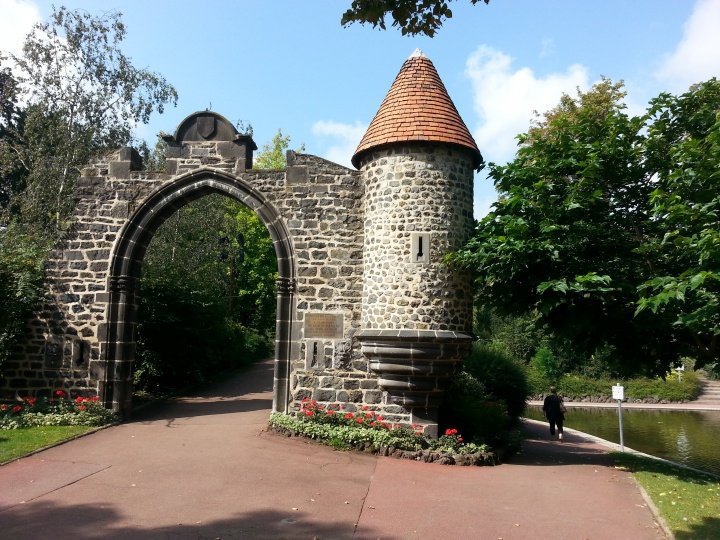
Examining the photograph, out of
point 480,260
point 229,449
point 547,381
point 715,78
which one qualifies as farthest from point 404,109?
point 547,381

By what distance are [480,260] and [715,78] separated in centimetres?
463

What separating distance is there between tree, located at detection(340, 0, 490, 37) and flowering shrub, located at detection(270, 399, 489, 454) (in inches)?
256

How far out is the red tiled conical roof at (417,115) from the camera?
9711mm

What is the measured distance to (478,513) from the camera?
6.15 metres

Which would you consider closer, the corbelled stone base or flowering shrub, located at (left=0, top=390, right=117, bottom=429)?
the corbelled stone base

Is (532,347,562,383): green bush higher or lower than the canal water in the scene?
higher

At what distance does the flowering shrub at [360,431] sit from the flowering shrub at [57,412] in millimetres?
3451

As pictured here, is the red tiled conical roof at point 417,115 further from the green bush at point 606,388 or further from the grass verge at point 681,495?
the green bush at point 606,388

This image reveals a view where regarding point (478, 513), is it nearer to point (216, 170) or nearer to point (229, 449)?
point (229, 449)

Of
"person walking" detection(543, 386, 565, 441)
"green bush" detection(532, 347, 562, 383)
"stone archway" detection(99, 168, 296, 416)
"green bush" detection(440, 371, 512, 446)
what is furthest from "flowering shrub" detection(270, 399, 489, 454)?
"green bush" detection(532, 347, 562, 383)

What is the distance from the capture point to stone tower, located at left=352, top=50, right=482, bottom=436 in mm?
9156

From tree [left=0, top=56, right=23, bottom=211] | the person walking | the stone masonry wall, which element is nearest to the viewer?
the stone masonry wall

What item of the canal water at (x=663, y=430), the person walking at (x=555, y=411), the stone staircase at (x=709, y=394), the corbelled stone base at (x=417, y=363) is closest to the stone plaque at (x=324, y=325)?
the corbelled stone base at (x=417, y=363)

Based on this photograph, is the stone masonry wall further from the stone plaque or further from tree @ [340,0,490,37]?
tree @ [340,0,490,37]
